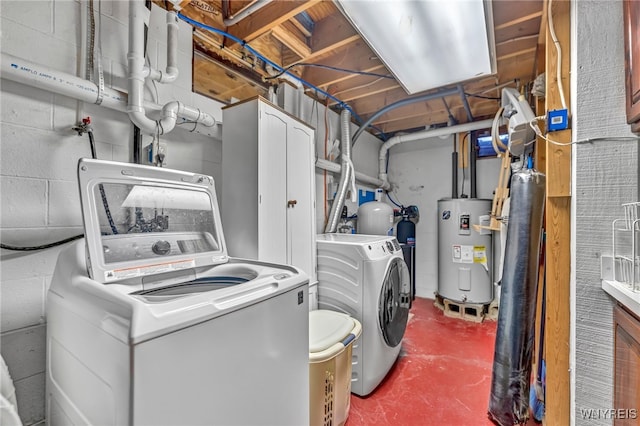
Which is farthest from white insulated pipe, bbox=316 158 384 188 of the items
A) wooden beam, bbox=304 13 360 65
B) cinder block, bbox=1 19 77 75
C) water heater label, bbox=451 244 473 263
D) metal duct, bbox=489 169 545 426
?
cinder block, bbox=1 19 77 75

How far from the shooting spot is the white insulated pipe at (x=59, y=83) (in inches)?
40.6

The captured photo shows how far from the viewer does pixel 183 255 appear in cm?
112

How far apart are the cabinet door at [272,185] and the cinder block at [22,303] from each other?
947 mm

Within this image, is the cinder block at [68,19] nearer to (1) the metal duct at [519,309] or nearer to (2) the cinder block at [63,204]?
(2) the cinder block at [63,204]

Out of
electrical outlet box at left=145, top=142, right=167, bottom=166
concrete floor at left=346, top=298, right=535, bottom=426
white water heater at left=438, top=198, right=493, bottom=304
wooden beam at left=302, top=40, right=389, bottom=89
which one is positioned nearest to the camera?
electrical outlet box at left=145, top=142, right=167, bottom=166

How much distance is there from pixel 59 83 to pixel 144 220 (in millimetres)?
685

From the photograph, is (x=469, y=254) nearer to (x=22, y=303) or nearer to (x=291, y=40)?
(x=291, y=40)

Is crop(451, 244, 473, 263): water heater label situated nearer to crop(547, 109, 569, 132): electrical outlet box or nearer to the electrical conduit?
the electrical conduit

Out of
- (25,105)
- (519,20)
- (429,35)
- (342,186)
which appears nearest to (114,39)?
(25,105)

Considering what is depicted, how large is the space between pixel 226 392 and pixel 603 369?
154 centimetres

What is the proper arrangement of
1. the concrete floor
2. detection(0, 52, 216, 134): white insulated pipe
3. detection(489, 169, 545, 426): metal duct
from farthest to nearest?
the concrete floor → detection(489, 169, 545, 426): metal duct → detection(0, 52, 216, 134): white insulated pipe

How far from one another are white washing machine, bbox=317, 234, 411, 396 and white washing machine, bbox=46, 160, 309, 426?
32.2 inches

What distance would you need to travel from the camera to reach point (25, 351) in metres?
1.11

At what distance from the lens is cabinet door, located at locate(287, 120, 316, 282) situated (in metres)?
1.88
